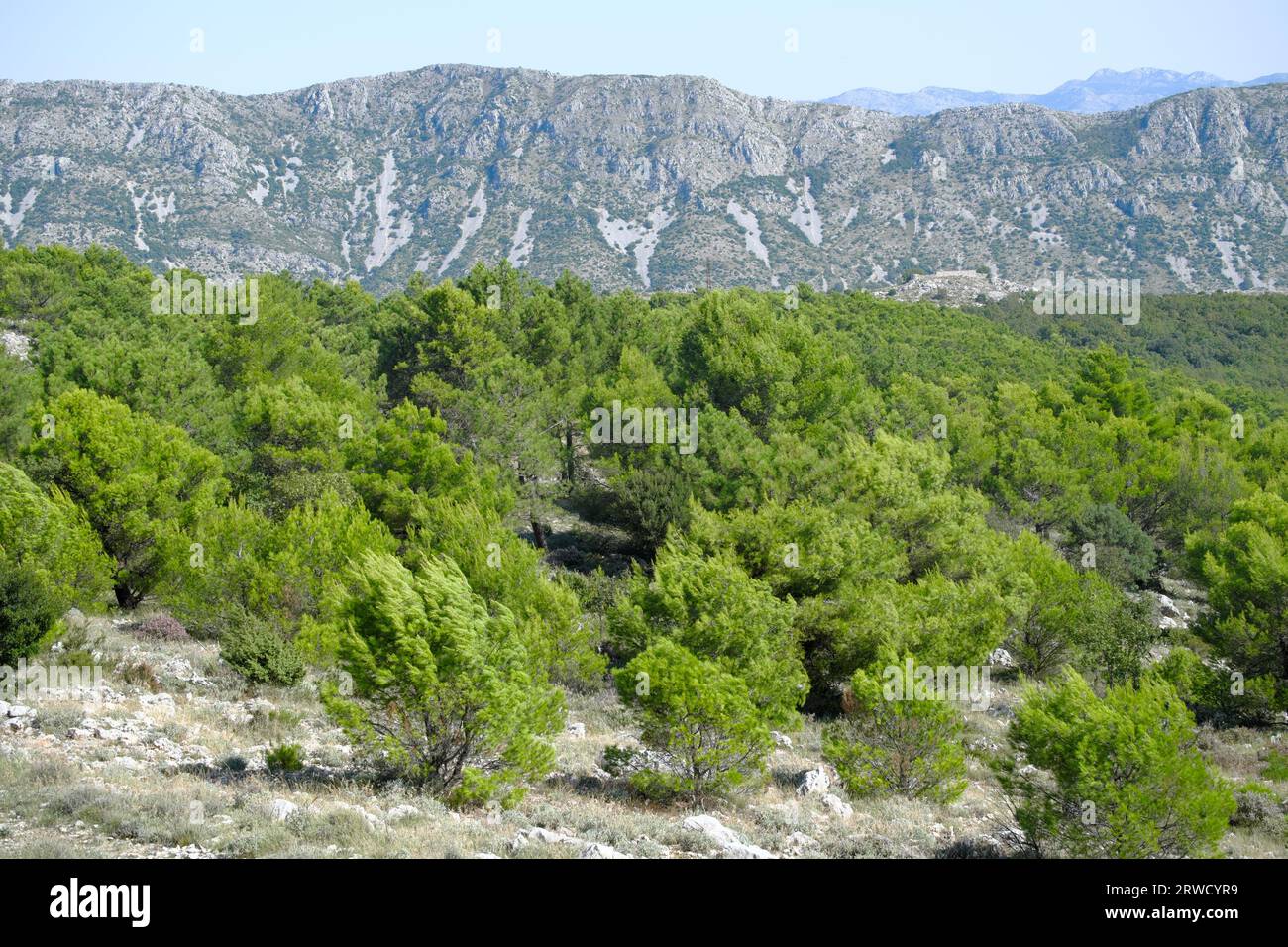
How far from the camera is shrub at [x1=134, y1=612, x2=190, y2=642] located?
20531 millimetres

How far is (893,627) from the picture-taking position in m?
20.1

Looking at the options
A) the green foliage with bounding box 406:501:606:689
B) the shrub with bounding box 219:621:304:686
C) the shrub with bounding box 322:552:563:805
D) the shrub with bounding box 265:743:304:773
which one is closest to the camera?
the shrub with bounding box 322:552:563:805

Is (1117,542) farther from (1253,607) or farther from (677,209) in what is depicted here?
(677,209)

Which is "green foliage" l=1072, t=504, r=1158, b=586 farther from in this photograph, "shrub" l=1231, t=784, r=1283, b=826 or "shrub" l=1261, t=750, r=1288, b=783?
"shrub" l=1231, t=784, r=1283, b=826

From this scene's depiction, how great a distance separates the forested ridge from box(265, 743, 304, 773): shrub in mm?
959

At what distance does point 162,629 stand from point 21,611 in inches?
221

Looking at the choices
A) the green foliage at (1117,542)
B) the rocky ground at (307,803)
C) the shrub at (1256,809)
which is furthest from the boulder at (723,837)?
the green foliage at (1117,542)

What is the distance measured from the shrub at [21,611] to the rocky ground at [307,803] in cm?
72

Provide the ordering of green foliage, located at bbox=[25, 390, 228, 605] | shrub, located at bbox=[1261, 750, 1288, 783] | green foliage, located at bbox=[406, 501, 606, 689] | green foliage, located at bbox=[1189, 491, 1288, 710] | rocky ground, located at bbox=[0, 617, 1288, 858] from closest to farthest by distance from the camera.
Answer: rocky ground, located at bbox=[0, 617, 1288, 858]
shrub, located at bbox=[1261, 750, 1288, 783]
green foliage, located at bbox=[406, 501, 606, 689]
green foliage, located at bbox=[25, 390, 228, 605]
green foliage, located at bbox=[1189, 491, 1288, 710]

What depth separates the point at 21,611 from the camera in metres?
15.3

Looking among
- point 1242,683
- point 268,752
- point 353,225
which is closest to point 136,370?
point 268,752

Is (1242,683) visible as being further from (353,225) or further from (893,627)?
(353,225)

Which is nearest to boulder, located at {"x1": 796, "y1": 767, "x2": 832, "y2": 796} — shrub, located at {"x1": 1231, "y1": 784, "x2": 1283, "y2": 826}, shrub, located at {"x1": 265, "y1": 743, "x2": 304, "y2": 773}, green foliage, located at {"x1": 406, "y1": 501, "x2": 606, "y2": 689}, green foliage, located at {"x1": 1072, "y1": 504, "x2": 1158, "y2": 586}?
green foliage, located at {"x1": 406, "y1": 501, "x2": 606, "y2": 689}
